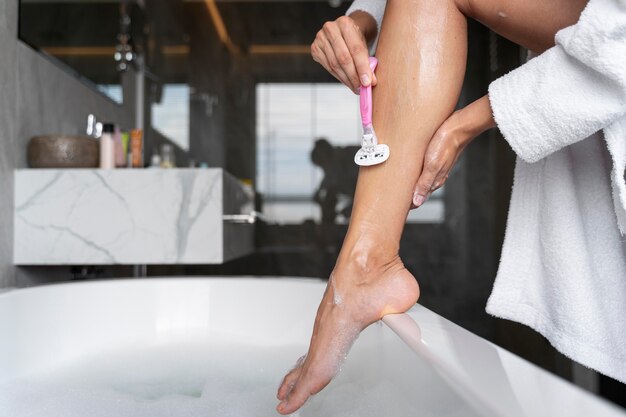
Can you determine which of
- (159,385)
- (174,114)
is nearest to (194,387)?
(159,385)

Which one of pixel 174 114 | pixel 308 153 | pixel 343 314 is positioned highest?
pixel 174 114

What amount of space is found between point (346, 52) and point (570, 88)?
0.33 m

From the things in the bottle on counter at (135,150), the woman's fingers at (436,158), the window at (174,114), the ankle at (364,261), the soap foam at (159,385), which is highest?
the window at (174,114)

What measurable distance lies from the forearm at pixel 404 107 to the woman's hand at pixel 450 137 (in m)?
0.01

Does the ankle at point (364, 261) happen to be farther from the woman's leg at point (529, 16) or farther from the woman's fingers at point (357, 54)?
the woman's leg at point (529, 16)

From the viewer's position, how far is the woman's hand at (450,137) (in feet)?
2.71

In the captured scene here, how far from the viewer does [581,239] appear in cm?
92

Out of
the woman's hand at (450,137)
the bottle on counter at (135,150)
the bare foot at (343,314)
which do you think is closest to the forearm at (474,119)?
the woman's hand at (450,137)

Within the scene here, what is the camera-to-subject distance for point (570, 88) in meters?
0.72

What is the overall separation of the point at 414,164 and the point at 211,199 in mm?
970

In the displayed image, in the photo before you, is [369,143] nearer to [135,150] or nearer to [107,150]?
[107,150]

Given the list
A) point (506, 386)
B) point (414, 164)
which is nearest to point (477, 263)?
point (414, 164)

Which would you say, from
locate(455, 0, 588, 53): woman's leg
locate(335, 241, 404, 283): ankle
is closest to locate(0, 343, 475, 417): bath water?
locate(335, 241, 404, 283): ankle

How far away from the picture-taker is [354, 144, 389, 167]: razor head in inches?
32.8
